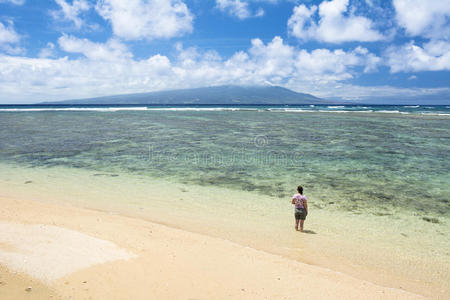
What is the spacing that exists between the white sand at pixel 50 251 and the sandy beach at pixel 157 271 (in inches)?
0.8

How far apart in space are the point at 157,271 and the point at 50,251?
2758mm

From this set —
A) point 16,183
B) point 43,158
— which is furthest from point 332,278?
point 43,158

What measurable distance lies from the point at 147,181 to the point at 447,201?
45.3 feet

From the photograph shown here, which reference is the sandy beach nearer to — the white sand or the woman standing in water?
the white sand

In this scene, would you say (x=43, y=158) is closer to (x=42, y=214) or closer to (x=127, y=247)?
(x=42, y=214)

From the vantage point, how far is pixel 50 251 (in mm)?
6938

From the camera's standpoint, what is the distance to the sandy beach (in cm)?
568

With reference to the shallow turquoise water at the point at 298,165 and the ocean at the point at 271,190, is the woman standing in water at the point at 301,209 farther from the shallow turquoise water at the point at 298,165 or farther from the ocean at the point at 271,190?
the shallow turquoise water at the point at 298,165

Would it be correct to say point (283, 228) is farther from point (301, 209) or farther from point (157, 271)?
point (157, 271)

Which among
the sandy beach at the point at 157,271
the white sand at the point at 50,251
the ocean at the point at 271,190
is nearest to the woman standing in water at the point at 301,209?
the ocean at the point at 271,190

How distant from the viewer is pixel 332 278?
21.7 ft

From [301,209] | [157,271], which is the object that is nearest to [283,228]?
[301,209]

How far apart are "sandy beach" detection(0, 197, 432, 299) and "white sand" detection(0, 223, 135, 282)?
2 centimetres

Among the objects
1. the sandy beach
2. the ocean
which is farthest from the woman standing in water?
the sandy beach
